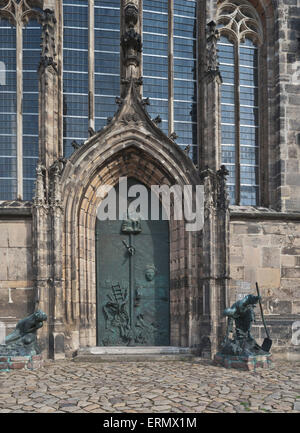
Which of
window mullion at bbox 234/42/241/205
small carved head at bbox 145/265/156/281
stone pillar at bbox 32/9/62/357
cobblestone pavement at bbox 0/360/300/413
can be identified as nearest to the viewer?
cobblestone pavement at bbox 0/360/300/413

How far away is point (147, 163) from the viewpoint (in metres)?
10.2

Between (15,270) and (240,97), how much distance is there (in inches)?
287

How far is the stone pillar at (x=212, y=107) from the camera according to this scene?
9.84 meters

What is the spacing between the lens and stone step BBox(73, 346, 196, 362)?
8.96 metres

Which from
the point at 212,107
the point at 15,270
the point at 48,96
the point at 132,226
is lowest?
the point at 15,270


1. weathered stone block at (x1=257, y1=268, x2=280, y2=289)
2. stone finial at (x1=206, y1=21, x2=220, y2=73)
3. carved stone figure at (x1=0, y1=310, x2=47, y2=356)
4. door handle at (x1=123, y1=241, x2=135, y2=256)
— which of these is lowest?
carved stone figure at (x1=0, y1=310, x2=47, y2=356)

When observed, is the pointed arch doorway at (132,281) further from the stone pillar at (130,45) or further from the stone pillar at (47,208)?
the stone pillar at (130,45)

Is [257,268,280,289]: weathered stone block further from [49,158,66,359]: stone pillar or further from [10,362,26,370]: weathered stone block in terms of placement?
[10,362,26,370]: weathered stone block

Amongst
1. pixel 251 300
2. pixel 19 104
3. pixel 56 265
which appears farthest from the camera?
pixel 19 104

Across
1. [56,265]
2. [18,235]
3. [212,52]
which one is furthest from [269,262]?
[18,235]

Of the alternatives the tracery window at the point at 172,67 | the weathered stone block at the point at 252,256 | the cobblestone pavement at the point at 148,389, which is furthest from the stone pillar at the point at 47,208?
the weathered stone block at the point at 252,256

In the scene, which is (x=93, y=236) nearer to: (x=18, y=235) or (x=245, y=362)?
(x=18, y=235)

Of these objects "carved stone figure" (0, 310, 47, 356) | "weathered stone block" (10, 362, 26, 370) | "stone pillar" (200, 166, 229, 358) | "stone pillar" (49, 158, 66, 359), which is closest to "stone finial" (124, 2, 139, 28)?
"stone pillar" (49, 158, 66, 359)

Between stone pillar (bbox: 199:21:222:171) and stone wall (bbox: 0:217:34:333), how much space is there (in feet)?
14.7
